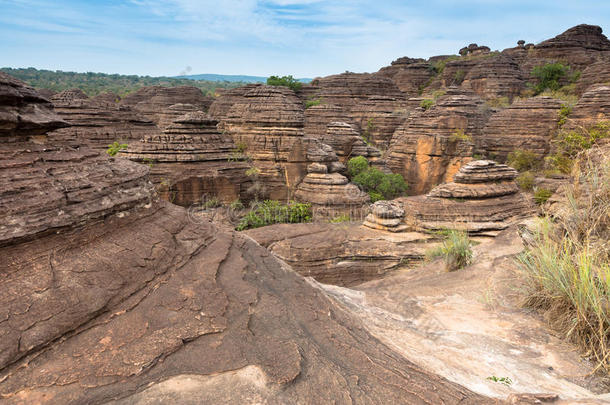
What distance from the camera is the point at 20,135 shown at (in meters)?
3.05

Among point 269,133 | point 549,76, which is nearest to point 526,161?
point 269,133

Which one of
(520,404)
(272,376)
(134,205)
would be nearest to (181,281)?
(134,205)

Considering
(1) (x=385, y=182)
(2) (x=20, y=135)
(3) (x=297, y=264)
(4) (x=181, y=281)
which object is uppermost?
(2) (x=20, y=135)

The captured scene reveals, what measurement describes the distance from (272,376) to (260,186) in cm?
1338

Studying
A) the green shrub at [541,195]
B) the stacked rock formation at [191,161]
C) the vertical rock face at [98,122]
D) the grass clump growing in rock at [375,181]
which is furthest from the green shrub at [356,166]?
the vertical rock face at [98,122]

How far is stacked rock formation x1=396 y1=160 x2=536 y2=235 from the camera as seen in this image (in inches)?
445

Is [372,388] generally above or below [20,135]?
below

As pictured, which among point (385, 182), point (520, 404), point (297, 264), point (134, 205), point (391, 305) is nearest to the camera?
point (520, 404)

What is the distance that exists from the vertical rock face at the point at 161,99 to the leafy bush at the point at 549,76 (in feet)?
97.8

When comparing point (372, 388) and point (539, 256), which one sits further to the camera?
point (539, 256)

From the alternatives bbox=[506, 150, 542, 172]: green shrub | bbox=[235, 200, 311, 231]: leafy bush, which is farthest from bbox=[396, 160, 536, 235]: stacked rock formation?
bbox=[506, 150, 542, 172]: green shrub

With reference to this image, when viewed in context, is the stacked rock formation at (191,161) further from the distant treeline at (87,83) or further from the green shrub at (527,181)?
the distant treeline at (87,83)

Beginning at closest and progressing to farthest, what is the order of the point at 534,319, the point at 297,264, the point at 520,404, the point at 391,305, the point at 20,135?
1. the point at 520,404
2. the point at 20,135
3. the point at 534,319
4. the point at 391,305
5. the point at 297,264

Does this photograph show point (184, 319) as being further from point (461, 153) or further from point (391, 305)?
point (461, 153)
